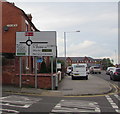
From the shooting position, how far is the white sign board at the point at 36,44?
1605 centimetres

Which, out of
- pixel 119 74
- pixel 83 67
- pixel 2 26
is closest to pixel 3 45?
pixel 2 26

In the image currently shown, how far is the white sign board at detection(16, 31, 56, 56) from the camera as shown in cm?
1605

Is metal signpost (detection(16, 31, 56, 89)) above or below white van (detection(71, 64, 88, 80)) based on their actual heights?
above

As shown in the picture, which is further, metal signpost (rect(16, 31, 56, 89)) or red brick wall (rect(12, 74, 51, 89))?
metal signpost (rect(16, 31, 56, 89))

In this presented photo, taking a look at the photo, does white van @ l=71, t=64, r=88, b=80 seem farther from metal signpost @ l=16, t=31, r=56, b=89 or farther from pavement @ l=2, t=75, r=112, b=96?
metal signpost @ l=16, t=31, r=56, b=89

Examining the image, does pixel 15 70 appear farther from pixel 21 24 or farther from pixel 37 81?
pixel 21 24

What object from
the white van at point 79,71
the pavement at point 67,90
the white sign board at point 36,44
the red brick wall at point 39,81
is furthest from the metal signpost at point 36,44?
the white van at point 79,71

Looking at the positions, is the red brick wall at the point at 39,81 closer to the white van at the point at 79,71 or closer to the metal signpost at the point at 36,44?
the metal signpost at the point at 36,44

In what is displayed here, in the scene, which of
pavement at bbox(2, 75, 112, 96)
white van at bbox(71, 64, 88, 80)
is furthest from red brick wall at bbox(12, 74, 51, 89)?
white van at bbox(71, 64, 88, 80)

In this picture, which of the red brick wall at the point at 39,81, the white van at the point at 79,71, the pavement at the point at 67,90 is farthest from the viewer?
the white van at the point at 79,71

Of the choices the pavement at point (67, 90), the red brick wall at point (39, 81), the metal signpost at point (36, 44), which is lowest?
the pavement at point (67, 90)

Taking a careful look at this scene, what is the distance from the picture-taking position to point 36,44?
53.2 ft

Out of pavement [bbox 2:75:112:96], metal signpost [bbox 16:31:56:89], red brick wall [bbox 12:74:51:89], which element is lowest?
pavement [bbox 2:75:112:96]

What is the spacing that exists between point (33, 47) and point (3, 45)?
6639 millimetres
